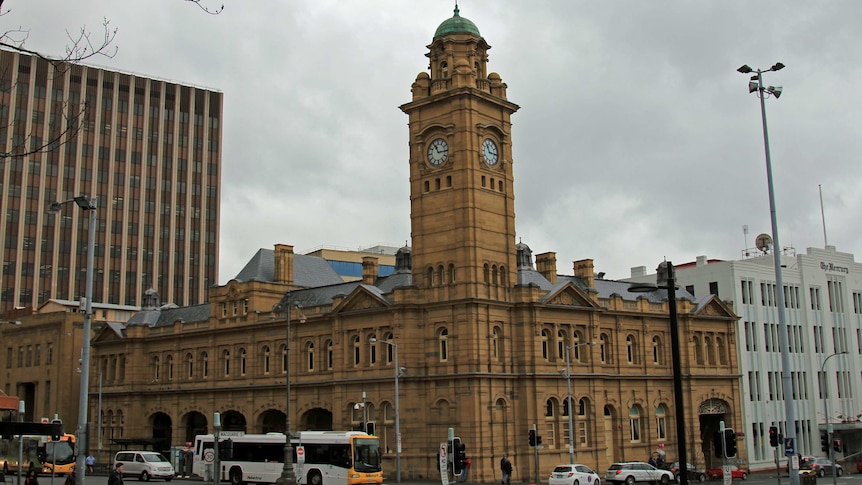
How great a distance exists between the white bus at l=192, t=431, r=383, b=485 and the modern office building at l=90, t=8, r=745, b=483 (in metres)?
6.33

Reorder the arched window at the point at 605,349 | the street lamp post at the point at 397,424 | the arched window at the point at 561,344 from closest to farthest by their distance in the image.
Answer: the street lamp post at the point at 397,424 < the arched window at the point at 561,344 < the arched window at the point at 605,349

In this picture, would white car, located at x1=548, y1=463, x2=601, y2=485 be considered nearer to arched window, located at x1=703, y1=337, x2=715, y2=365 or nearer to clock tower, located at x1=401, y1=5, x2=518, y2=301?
clock tower, located at x1=401, y1=5, x2=518, y2=301

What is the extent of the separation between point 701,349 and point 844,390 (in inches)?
797

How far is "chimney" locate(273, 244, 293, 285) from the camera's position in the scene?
8038 centimetres

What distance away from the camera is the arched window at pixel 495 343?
62.6 m

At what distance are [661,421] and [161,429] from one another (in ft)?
143

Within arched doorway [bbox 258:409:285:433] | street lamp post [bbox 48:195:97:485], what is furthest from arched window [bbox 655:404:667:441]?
street lamp post [bbox 48:195:97:485]

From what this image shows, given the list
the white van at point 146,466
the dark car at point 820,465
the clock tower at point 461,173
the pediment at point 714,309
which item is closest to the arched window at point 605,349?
the pediment at point 714,309

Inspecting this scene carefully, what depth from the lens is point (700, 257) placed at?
3546 inches

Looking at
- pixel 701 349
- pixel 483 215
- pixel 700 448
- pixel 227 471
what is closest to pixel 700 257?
pixel 701 349

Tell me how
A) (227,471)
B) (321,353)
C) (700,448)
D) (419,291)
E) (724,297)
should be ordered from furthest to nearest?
(724,297)
(700,448)
(321,353)
(419,291)
(227,471)

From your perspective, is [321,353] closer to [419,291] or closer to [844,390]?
[419,291]

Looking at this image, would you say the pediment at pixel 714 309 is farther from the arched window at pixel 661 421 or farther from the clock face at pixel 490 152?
the clock face at pixel 490 152

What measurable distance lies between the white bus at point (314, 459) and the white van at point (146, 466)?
882cm
